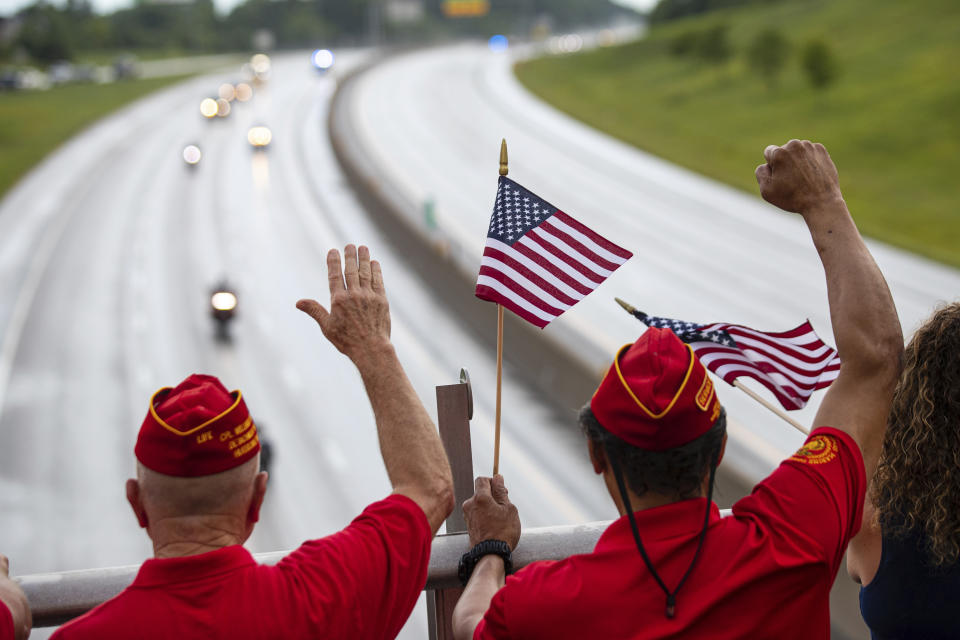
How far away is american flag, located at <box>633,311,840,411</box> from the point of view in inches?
154

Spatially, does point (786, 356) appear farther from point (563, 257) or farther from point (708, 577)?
point (708, 577)

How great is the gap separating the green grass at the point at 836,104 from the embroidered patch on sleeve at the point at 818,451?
103ft

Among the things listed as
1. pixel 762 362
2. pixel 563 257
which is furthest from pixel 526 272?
pixel 762 362

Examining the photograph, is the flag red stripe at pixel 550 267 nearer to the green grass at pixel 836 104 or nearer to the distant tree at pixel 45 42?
the green grass at pixel 836 104

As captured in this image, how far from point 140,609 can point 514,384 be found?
64.6 feet

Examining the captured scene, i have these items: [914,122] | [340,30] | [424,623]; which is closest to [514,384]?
[424,623]

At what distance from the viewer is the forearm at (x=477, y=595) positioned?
264 centimetres

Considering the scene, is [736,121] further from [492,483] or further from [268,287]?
[492,483]

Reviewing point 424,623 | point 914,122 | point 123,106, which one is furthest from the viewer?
point 123,106

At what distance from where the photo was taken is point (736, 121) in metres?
58.9

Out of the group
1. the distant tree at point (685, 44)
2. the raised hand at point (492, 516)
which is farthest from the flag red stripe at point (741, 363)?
the distant tree at point (685, 44)

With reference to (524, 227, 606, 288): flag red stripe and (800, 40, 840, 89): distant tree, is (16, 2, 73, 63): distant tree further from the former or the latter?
(524, 227, 606, 288): flag red stripe

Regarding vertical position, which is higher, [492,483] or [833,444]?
[833,444]

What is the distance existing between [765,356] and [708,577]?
5.80 ft
